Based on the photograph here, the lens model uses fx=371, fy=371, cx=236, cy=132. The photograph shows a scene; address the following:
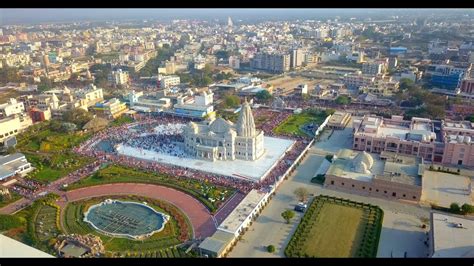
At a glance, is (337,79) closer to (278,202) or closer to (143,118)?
(143,118)

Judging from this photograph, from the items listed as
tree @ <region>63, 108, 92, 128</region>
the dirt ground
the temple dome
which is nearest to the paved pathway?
the temple dome

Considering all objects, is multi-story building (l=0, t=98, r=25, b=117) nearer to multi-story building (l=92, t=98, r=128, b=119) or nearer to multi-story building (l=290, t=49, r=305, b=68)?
multi-story building (l=92, t=98, r=128, b=119)

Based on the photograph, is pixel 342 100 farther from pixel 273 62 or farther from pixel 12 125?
pixel 12 125

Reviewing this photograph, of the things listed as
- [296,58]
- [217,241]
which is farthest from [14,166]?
[296,58]

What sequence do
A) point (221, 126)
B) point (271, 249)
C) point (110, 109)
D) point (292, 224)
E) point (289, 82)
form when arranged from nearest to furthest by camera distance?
point (271, 249)
point (292, 224)
point (221, 126)
point (110, 109)
point (289, 82)

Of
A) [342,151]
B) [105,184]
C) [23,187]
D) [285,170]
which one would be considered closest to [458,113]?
[342,151]

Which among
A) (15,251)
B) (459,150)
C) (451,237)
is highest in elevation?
(15,251)

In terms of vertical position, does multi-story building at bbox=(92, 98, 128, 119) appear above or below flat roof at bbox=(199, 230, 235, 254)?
above
